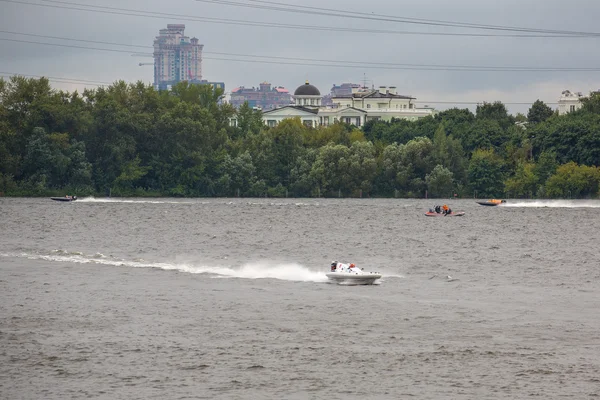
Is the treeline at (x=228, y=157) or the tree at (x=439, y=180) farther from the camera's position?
the tree at (x=439, y=180)

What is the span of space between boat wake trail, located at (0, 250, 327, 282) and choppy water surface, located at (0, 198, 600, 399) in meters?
0.14

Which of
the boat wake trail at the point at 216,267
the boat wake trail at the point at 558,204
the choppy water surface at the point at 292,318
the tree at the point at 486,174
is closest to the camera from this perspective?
the choppy water surface at the point at 292,318

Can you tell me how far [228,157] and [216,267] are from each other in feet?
328

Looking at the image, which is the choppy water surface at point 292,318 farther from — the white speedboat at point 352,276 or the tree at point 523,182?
the tree at point 523,182

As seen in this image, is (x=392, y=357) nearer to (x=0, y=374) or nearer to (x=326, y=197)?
(x=0, y=374)

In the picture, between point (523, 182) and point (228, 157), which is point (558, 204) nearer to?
point (523, 182)

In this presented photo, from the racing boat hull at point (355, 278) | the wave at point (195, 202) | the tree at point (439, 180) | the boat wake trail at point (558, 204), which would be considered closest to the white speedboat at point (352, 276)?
the racing boat hull at point (355, 278)

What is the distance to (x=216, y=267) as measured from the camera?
62.3m

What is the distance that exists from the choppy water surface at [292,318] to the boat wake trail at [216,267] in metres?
0.14

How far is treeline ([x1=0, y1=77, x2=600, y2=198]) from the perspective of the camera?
149875 millimetres

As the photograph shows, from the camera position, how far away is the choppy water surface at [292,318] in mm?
33812

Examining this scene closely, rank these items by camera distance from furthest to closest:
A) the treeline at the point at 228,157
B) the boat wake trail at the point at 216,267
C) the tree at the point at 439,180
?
the tree at the point at 439,180, the treeline at the point at 228,157, the boat wake trail at the point at 216,267

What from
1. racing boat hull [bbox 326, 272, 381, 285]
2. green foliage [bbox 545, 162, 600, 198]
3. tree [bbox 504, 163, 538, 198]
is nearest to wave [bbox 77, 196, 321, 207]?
tree [bbox 504, 163, 538, 198]

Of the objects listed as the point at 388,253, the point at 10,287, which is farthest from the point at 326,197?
the point at 10,287
